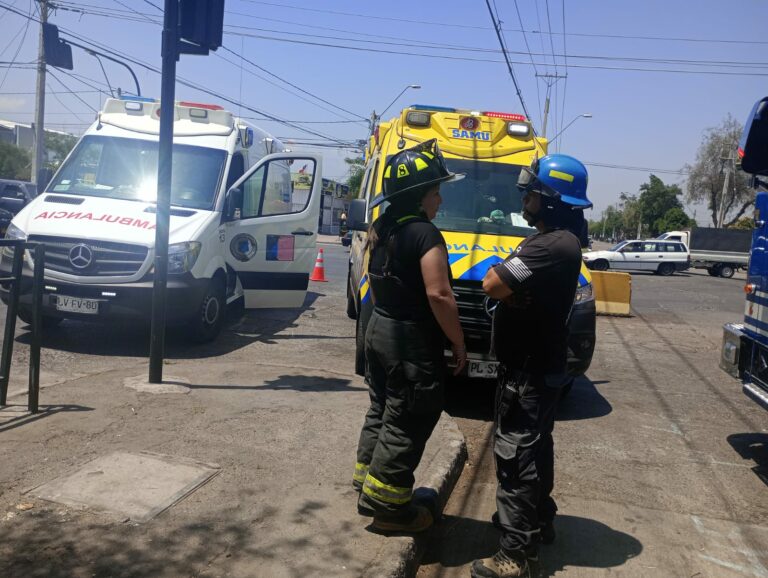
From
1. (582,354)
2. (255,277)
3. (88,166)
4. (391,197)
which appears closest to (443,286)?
(391,197)

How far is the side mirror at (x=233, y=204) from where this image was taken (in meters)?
8.12

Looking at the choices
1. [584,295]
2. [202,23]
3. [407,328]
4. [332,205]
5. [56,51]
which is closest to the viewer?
[407,328]

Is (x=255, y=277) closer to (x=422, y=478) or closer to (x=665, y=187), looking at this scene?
(x=422, y=478)

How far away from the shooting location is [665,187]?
255ft

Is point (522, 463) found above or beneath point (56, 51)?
beneath

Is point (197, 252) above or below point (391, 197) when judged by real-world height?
below

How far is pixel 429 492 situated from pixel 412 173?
70.9 inches

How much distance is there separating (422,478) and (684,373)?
19.7 ft

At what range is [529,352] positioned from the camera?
10.7ft

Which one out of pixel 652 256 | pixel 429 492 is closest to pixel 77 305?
pixel 429 492

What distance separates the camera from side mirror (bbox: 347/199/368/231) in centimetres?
761

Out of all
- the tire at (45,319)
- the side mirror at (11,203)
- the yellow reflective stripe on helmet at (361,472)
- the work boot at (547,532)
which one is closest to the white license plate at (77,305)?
the tire at (45,319)

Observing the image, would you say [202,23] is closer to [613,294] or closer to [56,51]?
[613,294]

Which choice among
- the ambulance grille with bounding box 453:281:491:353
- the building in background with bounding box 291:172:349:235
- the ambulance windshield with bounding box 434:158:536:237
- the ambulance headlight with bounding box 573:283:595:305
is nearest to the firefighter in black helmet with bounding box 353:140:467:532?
the ambulance grille with bounding box 453:281:491:353
